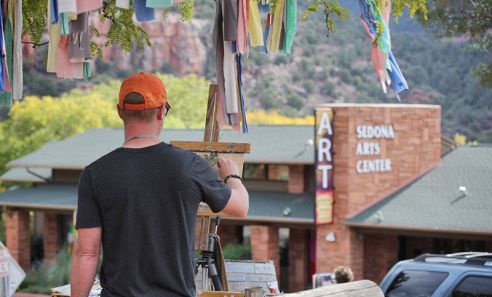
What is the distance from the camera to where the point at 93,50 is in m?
8.09

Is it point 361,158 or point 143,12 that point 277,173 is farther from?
point 143,12

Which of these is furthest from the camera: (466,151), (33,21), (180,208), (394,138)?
(466,151)

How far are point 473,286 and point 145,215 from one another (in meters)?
6.20

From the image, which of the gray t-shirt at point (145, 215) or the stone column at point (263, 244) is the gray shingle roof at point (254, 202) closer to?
the stone column at point (263, 244)

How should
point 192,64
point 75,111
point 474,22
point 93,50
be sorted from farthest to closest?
point 192,64 → point 75,111 → point 474,22 → point 93,50

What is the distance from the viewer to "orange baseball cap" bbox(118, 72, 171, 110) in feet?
14.3

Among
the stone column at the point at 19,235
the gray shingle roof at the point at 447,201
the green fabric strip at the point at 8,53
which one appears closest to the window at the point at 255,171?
the gray shingle roof at the point at 447,201

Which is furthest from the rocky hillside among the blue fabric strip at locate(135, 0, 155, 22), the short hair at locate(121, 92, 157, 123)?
the short hair at locate(121, 92, 157, 123)

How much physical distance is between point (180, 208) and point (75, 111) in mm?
48730

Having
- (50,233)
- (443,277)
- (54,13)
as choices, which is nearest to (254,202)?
(50,233)

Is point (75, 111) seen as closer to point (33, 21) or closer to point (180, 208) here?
point (33, 21)

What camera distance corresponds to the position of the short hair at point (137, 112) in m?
4.36

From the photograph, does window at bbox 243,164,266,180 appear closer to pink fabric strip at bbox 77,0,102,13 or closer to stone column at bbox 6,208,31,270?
stone column at bbox 6,208,31,270

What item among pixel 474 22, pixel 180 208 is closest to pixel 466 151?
pixel 474 22
